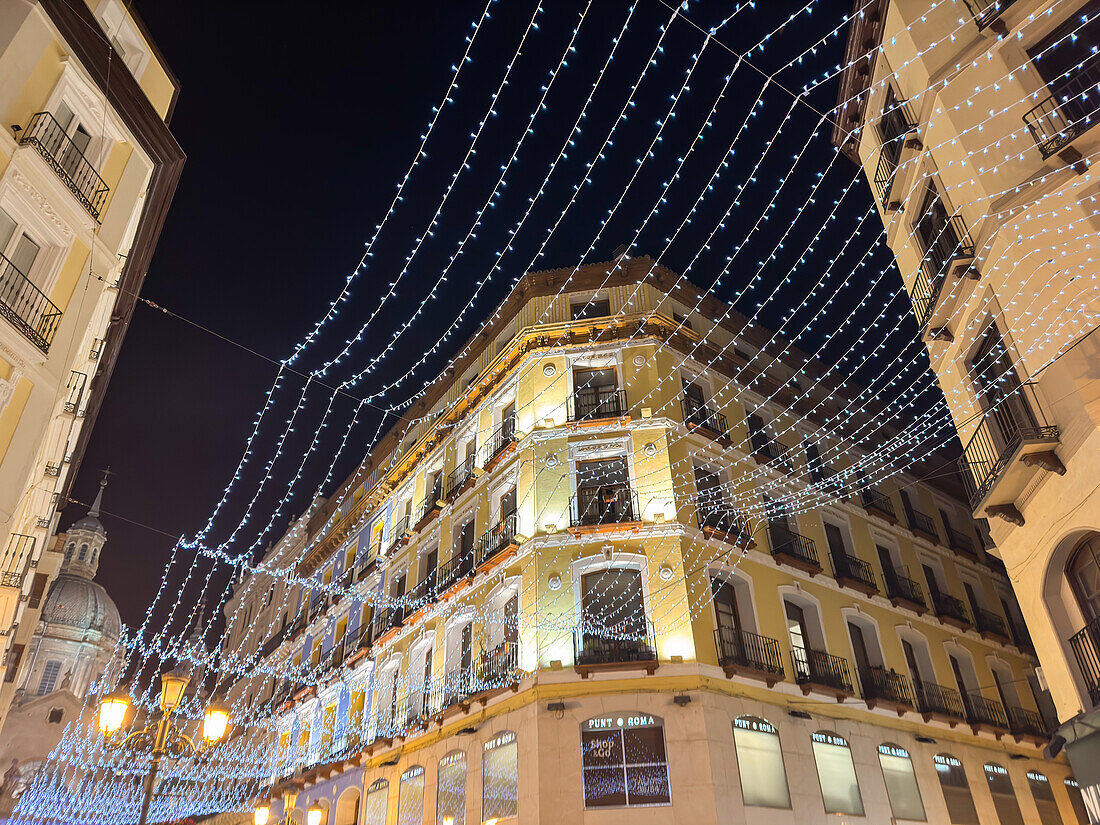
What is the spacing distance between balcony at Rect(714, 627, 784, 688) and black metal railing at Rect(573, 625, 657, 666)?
154 centimetres

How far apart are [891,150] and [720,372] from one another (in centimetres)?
797

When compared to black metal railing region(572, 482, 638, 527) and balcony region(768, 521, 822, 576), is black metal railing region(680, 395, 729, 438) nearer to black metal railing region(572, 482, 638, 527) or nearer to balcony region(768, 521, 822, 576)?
black metal railing region(572, 482, 638, 527)

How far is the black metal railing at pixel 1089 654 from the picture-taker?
988 cm

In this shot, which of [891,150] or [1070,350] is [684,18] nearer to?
[1070,350]

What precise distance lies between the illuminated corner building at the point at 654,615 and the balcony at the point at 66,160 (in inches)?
426

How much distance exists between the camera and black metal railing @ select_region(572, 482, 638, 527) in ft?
57.0

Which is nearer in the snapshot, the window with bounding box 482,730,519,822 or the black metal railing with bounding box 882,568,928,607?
the window with bounding box 482,730,519,822

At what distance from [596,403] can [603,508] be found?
10.0 ft

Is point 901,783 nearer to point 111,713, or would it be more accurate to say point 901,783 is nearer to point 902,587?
point 902,587

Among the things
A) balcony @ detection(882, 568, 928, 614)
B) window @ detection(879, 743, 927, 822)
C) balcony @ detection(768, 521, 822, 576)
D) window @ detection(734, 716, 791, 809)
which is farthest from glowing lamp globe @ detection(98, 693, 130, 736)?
balcony @ detection(882, 568, 928, 614)

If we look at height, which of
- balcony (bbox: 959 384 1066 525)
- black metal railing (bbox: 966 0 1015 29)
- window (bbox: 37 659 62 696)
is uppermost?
window (bbox: 37 659 62 696)

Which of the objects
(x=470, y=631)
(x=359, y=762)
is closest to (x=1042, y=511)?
(x=470, y=631)

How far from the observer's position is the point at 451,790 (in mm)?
17188

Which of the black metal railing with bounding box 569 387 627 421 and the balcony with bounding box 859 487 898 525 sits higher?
the black metal railing with bounding box 569 387 627 421
